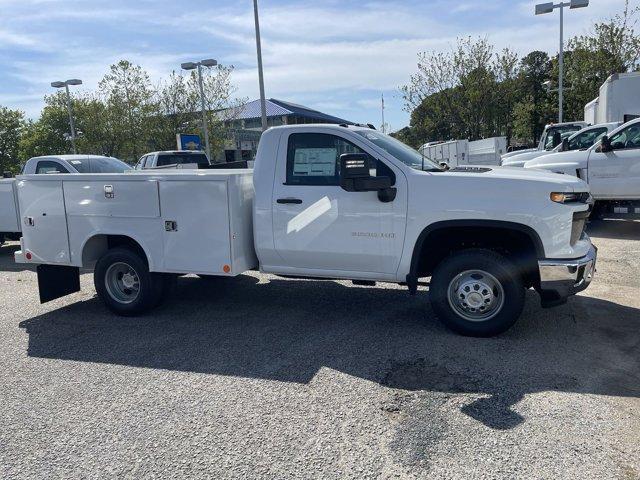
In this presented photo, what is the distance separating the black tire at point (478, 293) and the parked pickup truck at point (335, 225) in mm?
11

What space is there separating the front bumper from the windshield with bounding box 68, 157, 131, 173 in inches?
395

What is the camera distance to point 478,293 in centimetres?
512

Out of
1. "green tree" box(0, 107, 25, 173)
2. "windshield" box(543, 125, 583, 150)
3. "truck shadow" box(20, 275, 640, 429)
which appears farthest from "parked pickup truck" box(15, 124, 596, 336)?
"green tree" box(0, 107, 25, 173)

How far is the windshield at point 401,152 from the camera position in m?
5.48

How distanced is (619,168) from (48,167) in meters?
A: 12.2

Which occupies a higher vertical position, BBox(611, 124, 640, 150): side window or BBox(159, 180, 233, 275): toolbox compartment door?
BBox(611, 124, 640, 150): side window

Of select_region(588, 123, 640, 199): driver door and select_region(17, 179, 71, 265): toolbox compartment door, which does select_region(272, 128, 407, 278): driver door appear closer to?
select_region(17, 179, 71, 265): toolbox compartment door

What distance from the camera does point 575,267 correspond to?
4.80 meters

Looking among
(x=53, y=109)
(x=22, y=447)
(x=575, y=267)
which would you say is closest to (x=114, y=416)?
(x=22, y=447)

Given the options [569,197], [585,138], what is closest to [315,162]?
[569,197]

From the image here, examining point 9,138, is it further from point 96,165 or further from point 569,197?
point 569,197

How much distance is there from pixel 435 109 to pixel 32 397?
33.8 metres

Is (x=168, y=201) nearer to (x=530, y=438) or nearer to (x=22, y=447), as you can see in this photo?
(x=22, y=447)

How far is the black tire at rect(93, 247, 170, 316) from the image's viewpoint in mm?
6238
